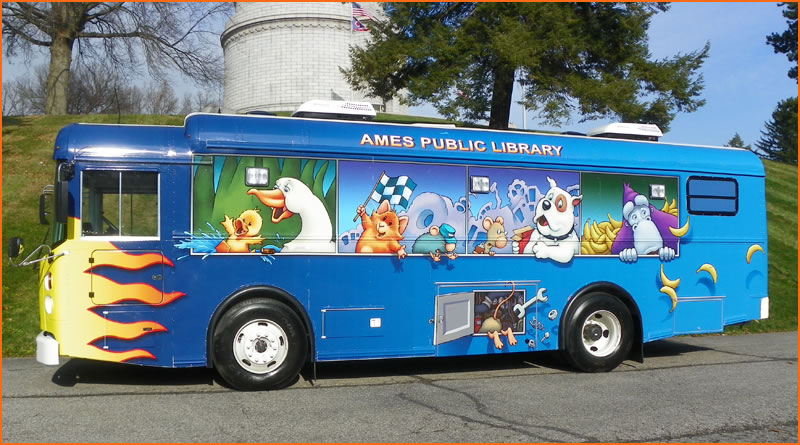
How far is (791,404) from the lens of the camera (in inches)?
307

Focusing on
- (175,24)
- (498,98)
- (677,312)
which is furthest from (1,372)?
(175,24)

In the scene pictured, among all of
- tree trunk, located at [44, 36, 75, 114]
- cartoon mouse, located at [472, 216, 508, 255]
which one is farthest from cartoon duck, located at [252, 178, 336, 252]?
tree trunk, located at [44, 36, 75, 114]

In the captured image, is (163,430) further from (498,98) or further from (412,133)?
(498,98)

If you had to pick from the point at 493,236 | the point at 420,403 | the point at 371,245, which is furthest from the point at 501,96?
the point at 420,403

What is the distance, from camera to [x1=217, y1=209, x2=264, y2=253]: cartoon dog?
8211 mm

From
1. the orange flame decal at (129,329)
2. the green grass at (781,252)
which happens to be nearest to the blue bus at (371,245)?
the orange flame decal at (129,329)

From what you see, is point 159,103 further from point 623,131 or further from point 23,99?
point 623,131

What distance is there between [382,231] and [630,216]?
3603 millimetres

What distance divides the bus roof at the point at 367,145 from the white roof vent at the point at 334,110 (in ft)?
1.22

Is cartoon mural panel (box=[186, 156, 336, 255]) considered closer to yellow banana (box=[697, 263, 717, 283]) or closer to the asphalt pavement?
the asphalt pavement

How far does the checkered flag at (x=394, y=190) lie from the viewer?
8875mm

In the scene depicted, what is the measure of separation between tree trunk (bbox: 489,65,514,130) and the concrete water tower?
115 ft

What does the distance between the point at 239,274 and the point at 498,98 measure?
1478 cm

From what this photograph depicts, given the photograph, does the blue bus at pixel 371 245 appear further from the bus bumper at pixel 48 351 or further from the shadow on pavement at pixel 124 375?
the shadow on pavement at pixel 124 375
